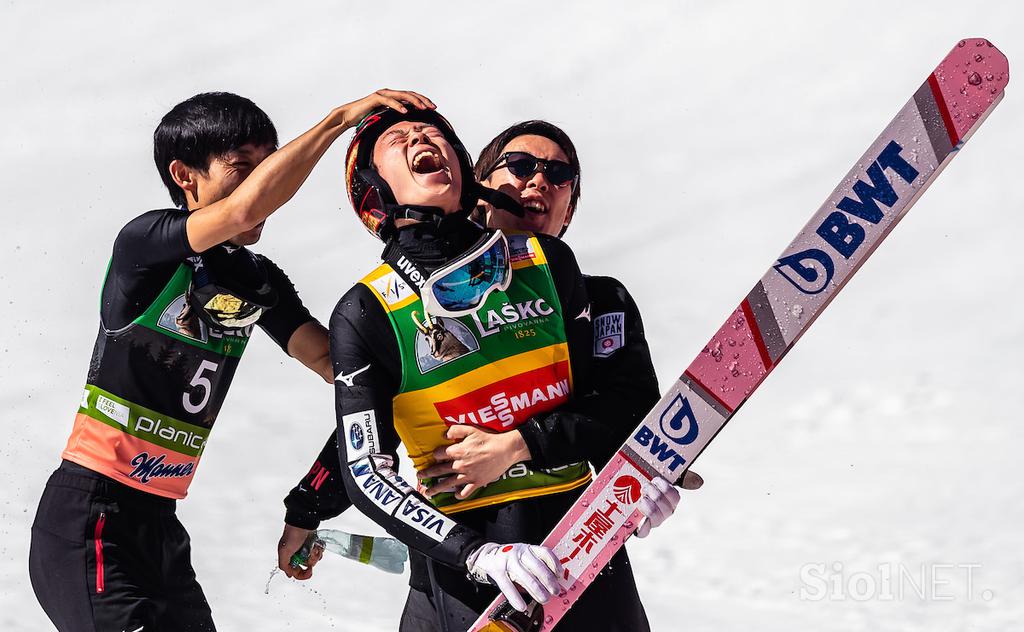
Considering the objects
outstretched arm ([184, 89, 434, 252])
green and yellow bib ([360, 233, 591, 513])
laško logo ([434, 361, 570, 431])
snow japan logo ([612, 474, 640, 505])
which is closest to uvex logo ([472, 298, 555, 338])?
green and yellow bib ([360, 233, 591, 513])

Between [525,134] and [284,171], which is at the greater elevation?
[284,171]

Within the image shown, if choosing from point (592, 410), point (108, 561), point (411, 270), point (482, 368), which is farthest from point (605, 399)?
point (108, 561)

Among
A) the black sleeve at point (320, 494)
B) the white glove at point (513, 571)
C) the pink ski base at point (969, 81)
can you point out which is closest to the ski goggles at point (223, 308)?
the black sleeve at point (320, 494)

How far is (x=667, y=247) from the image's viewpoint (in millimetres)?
8266

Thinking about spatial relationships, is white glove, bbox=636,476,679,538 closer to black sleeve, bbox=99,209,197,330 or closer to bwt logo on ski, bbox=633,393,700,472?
bwt logo on ski, bbox=633,393,700,472

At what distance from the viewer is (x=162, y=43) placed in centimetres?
995

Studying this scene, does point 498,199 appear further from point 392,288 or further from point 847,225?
point 847,225

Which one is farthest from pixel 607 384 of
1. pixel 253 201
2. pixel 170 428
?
pixel 170 428

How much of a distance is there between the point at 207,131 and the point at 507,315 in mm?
1194

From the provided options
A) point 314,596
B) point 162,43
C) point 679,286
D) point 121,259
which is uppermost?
point 162,43

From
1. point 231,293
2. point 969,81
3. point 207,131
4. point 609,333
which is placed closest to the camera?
point 969,81

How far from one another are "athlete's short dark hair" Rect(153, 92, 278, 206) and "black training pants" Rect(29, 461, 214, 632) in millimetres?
932

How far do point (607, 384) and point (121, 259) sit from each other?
1.48m

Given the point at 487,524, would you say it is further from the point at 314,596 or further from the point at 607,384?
the point at 314,596
